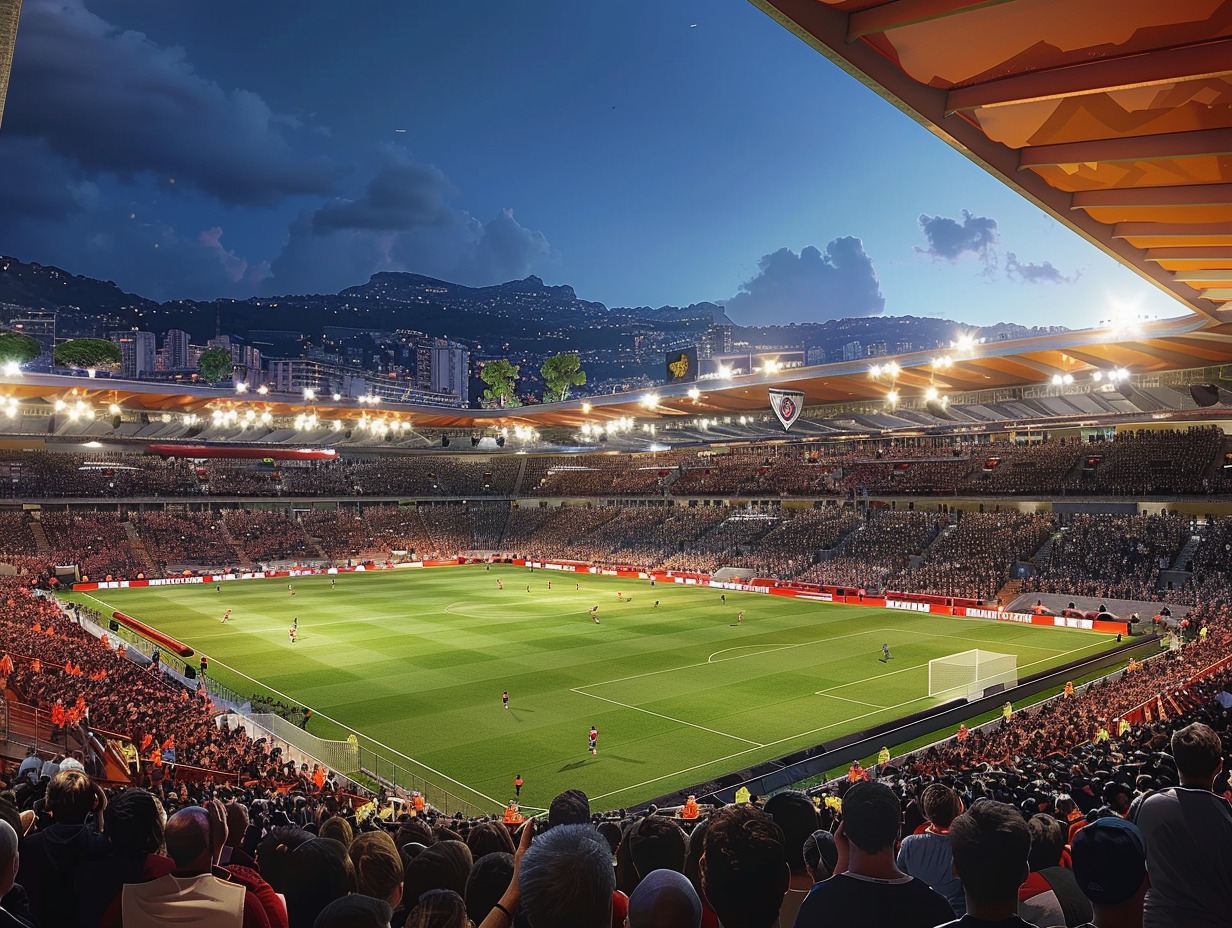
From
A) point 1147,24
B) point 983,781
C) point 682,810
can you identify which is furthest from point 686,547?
point 1147,24

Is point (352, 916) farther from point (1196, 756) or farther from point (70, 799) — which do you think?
point (1196, 756)

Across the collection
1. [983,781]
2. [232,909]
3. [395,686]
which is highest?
[232,909]

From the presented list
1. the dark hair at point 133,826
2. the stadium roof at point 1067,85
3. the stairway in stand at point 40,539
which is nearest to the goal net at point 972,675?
the stadium roof at point 1067,85

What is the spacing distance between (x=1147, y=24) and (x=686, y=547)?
203ft

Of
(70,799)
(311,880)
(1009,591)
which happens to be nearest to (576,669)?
(1009,591)

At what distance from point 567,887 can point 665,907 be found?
1.09ft

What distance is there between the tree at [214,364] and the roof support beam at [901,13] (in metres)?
110

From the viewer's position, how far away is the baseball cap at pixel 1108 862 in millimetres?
3113

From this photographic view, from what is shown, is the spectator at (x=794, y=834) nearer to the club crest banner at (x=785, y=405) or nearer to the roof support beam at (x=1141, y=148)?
the roof support beam at (x=1141, y=148)

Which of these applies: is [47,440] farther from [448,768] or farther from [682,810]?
[682,810]

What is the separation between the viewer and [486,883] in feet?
11.6

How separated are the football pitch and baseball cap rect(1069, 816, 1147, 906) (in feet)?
56.2

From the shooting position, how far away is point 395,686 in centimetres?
A: 3025

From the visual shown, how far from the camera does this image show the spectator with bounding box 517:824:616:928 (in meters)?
2.64
